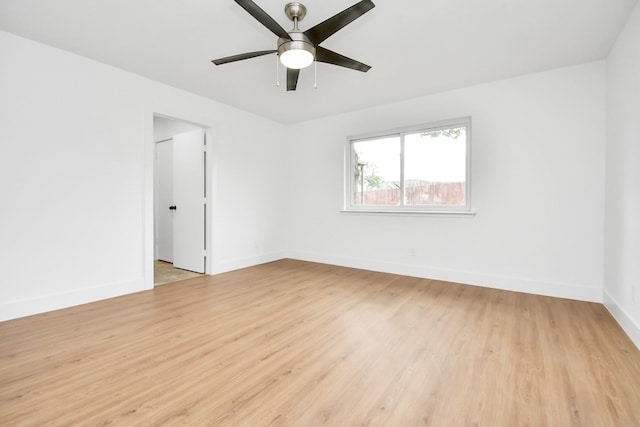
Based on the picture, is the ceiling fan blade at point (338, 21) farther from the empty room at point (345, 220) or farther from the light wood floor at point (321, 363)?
the light wood floor at point (321, 363)

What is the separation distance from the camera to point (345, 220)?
4.86 meters

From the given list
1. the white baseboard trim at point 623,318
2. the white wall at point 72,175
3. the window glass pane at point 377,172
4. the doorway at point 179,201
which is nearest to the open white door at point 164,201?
the doorway at point 179,201

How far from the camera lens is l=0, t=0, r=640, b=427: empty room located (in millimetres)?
1636

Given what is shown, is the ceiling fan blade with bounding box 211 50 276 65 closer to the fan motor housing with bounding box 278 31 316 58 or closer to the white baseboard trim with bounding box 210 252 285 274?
the fan motor housing with bounding box 278 31 316 58

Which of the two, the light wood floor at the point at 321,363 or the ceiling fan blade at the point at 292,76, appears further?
the ceiling fan blade at the point at 292,76

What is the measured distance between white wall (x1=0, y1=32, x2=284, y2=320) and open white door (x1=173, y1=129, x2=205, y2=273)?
0.65 metres

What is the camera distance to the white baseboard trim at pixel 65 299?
8.35ft

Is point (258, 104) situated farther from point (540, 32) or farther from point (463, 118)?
point (540, 32)

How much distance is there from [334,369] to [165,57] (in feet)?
11.0

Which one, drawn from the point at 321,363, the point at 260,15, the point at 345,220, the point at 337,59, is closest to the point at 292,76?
the point at 337,59

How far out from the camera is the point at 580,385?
5.38 ft

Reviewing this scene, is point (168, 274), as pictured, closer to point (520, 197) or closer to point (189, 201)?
point (189, 201)

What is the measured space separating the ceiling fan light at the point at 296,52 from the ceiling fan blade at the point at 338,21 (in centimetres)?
8

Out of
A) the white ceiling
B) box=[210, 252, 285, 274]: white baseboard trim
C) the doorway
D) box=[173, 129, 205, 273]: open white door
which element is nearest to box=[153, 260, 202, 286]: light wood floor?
the doorway
